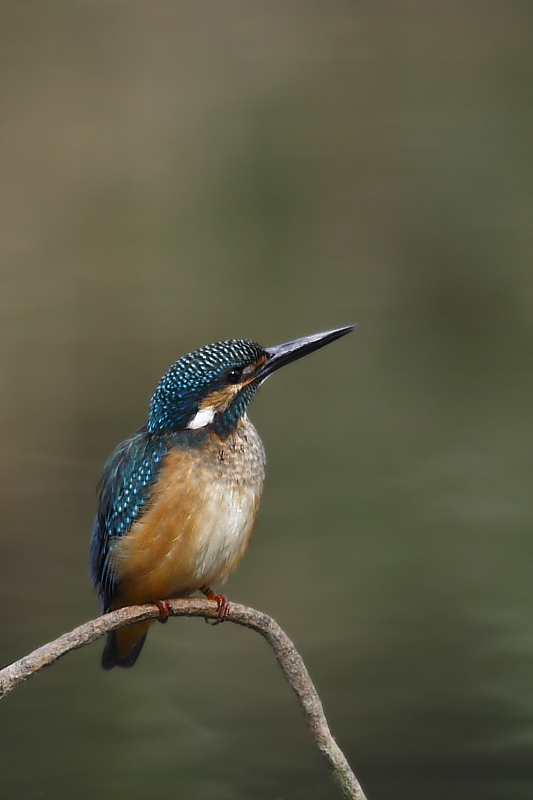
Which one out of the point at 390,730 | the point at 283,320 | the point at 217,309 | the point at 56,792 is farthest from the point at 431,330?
the point at 56,792

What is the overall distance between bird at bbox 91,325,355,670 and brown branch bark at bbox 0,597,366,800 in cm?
19

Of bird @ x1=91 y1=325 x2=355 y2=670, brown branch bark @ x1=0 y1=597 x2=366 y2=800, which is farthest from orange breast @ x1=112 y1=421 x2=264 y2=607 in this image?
brown branch bark @ x1=0 y1=597 x2=366 y2=800

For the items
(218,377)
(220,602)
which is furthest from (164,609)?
(218,377)

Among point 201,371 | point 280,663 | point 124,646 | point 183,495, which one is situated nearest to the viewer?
point 280,663

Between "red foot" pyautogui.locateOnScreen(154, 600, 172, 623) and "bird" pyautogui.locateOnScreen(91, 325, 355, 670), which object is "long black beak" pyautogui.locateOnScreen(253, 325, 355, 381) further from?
"red foot" pyautogui.locateOnScreen(154, 600, 172, 623)

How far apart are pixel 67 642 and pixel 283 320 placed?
7.56 ft

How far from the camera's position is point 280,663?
1.17 m

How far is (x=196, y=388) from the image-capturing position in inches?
52.6

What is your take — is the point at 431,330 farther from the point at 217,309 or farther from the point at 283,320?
the point at 217,309

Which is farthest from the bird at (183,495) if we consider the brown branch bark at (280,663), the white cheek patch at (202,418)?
the brown branch bark at (280,663)

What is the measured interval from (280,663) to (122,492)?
1.56 ft

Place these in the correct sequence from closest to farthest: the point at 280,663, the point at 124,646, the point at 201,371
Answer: the point at 280,663, the point at 201,371, the point at 124,646

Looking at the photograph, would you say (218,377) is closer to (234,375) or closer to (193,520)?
(234,375)

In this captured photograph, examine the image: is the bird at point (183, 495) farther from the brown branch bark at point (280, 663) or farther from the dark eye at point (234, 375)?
the brown branch bark at point (280, 663)
